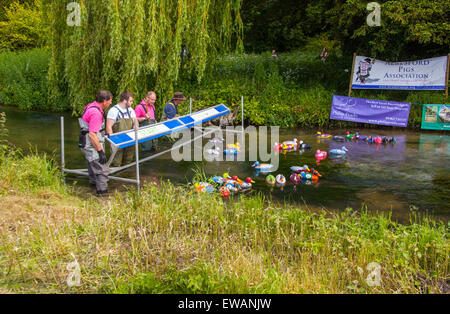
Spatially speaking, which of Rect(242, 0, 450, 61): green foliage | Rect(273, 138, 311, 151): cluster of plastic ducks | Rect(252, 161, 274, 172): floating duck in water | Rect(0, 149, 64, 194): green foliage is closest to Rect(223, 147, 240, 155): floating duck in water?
Rect(273, 138, 311, 151): cluster of plastic ducks

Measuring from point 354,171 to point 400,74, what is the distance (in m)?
8.61

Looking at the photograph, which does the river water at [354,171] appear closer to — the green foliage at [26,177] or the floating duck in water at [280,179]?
the floating duck in water at [280,179]

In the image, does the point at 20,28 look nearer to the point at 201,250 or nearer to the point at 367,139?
the point at 367,139

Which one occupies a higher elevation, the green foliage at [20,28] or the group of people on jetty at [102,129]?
the green foliage at [20,28]

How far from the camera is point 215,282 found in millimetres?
4227

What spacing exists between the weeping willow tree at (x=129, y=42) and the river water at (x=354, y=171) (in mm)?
2386

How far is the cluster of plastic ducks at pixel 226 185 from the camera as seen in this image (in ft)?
27.0

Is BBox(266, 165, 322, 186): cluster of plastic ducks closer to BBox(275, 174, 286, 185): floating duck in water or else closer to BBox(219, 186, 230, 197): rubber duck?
BBox(275, 174, 286, 185): floating duck in water

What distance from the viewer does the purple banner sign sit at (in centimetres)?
1667

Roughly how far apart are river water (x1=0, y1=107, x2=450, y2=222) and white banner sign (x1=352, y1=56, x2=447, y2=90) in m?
2.15

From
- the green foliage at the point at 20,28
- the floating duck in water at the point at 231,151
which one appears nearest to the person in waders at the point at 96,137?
the floating duck in water at the point at 231,151

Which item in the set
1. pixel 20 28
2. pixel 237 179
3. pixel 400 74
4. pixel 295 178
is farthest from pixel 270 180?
pixel 20 28

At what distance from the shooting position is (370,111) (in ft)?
56.3
